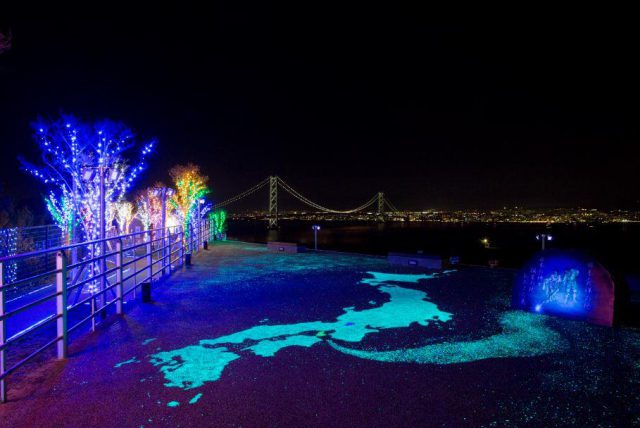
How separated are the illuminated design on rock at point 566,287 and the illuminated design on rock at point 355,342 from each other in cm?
36

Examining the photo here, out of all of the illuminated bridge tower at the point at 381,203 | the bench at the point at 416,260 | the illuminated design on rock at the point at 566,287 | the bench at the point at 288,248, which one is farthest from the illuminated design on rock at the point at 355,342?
the illuminated bridge tower at the point at 381,203

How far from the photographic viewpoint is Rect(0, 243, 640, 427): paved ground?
Answer: 317 centimetres

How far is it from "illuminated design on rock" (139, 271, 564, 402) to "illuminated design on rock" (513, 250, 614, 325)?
364 mm

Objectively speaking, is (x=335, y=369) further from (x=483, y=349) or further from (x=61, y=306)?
(x=61, y=306)

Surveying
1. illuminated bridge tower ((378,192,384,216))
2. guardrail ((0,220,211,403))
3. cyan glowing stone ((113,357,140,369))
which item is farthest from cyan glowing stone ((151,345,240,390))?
illuminated bridge tower ((378,192,384,216))

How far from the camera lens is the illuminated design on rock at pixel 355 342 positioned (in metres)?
4.13

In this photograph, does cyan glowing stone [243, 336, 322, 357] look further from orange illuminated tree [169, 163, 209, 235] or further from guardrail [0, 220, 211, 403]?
orange illuminated tree [169, 163, 209, 235]

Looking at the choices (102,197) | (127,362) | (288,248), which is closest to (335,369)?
(127,362)

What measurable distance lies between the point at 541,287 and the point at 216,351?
4.92 m

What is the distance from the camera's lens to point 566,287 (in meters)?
6.07

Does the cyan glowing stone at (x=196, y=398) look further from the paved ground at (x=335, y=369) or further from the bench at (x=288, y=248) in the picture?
the bench at (x=288, y=248)

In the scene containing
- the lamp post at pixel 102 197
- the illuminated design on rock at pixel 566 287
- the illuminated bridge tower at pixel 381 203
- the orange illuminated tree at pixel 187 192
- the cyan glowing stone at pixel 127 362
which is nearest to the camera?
the cyan glowing stone at pixel 127 362

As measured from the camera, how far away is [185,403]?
3.31m

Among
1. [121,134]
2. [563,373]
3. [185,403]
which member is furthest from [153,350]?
[121,134]
